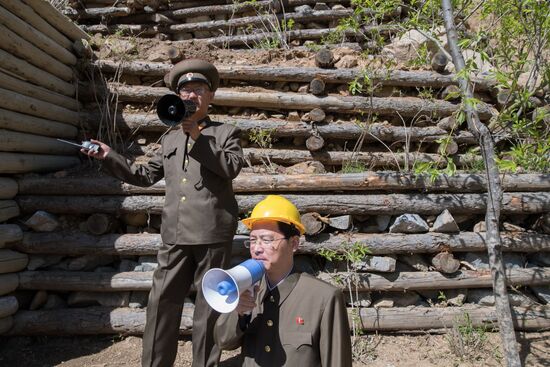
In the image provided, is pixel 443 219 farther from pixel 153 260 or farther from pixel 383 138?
pixel 153 260

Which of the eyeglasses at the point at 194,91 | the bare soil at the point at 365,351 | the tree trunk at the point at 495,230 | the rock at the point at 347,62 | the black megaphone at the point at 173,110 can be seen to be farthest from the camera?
the rock at the point at 347,62

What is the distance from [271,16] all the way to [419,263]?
5.44 metres

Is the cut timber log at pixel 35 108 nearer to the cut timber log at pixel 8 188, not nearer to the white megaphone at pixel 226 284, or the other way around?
the cut timber log at pixel 8 188

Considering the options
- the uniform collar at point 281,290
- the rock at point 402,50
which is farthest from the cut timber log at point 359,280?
the rock at point 402,50

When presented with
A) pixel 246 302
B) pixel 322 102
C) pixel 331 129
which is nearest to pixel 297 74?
pixel 322 102

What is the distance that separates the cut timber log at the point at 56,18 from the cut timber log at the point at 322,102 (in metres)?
0.88

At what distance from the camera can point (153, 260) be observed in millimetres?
4688

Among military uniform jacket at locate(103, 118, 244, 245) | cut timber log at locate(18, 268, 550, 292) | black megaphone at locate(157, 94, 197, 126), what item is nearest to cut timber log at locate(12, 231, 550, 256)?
cut timber log at locate(18, 268, 550, 292)

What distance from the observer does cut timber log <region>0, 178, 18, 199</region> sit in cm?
451

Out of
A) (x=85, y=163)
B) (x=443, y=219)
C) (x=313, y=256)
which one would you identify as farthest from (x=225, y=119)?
(x=443, y=219)

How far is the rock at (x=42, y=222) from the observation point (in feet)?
15.3

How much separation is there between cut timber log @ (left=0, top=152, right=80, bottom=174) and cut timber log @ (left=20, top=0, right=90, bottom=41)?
1682 millimetres

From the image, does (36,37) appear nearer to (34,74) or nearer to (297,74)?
(34,74)

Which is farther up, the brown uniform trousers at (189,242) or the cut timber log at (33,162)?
the cut timber log at (33,162)
